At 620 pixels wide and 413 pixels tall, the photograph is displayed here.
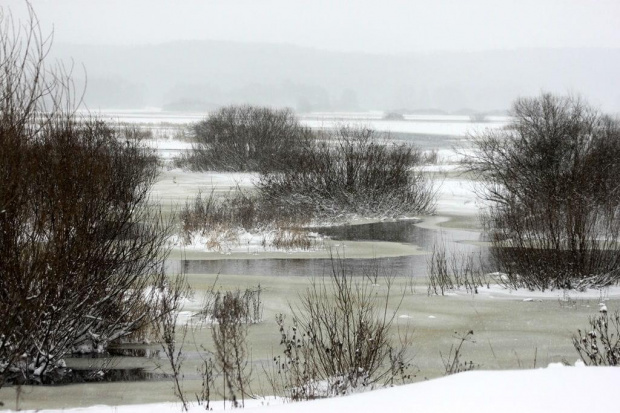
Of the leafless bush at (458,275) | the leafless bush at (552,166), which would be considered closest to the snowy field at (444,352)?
the leafless bush at (458,275)

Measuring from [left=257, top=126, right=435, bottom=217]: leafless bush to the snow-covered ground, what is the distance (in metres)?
22.6

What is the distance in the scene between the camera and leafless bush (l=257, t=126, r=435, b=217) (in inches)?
1190

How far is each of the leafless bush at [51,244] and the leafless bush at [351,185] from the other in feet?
61.2

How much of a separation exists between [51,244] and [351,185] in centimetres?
2200

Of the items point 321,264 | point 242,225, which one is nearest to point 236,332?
point 321,264

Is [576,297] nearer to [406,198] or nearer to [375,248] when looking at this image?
[375,248]

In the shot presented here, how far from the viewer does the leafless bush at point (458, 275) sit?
1533cm

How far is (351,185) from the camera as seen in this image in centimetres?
3062

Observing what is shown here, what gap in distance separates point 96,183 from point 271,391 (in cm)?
376

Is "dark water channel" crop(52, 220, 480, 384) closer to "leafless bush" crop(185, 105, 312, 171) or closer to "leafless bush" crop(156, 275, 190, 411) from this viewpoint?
"leafless bush" crop(156, 275, 190, 411)

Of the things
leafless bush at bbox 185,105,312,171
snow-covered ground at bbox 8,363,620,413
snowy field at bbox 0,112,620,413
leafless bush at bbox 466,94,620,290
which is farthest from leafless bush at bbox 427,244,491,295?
leafless bush at bbox 185,105,312,171

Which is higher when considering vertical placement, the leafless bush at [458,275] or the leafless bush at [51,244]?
the leafless bush at [51,244]

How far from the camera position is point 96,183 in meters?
10.3

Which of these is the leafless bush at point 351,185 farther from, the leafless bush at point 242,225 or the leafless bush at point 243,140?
the leafless bush at point 243,140
